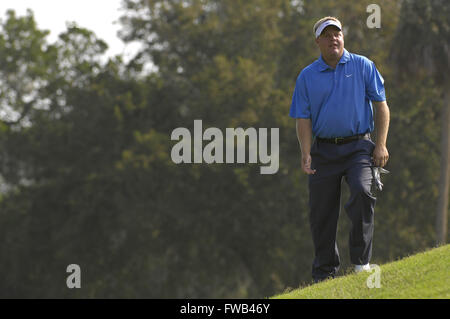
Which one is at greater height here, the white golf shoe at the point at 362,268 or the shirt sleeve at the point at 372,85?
the shirt sleeve at the point at 372,85

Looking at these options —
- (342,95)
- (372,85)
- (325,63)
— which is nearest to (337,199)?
(342,95)

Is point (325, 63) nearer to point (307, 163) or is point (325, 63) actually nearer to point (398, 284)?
point (307, 163)

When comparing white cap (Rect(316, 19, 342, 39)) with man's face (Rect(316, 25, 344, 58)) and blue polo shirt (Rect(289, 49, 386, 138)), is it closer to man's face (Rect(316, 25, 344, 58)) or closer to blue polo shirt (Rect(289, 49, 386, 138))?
man's face (Rect(316, 25, 344, 58))

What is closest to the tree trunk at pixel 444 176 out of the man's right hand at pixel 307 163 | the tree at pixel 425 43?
the tree at pixel 425 43

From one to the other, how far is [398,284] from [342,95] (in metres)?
1.64

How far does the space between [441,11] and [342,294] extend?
21428mm

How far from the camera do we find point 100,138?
2914 centimetres

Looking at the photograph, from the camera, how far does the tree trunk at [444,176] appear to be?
87.3 ft

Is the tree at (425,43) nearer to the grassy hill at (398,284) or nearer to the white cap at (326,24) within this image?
the grassy hill at (398,284)

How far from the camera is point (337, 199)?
22.5 ft

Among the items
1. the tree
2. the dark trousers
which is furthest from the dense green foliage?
the dark trousers

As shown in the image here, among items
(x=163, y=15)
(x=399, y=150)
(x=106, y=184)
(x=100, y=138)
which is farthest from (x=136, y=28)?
(x=399, y=150)

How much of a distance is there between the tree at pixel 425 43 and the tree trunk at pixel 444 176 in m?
0.03
